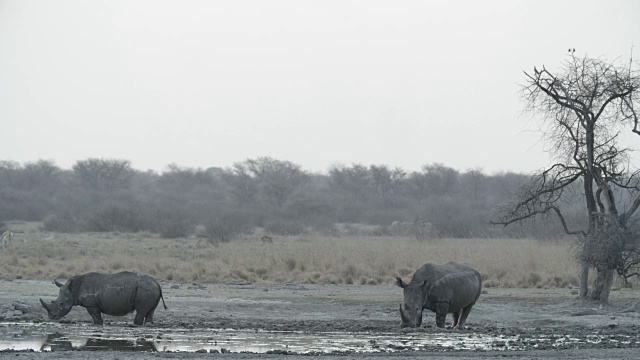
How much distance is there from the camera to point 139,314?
1867 cm

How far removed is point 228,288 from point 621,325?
12879 mm

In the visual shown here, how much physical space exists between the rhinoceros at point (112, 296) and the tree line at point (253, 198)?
109 ft

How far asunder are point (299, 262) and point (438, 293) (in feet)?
54.3

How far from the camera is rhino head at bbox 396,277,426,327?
735 inches

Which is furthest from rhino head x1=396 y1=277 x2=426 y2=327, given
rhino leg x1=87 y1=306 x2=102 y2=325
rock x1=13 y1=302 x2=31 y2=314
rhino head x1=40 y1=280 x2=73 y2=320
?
rock x1=13 y1=302 x2=31 y2=314

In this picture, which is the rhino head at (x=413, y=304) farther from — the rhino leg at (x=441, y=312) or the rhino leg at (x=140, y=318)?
the rhino leg at (x=140, y=318)

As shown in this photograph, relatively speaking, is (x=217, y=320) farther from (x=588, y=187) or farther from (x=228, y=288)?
(x=588, y=187)

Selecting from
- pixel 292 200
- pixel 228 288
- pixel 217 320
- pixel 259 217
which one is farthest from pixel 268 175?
pixel 217 320

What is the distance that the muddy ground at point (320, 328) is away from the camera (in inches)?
591

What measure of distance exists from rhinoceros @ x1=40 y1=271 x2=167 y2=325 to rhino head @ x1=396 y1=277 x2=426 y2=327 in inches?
196

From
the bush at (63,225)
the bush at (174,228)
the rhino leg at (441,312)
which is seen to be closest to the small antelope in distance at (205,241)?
the bush at (174,228)

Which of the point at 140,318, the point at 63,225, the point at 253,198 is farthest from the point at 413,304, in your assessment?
the point at 253,198

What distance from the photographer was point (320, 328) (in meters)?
18.9

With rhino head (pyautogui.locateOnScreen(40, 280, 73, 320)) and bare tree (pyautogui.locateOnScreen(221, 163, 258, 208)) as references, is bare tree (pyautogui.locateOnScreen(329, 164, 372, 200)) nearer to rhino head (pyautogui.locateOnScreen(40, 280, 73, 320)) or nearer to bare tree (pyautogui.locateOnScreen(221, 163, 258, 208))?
bare tree (pyautogui.locateOnScreen(221, 163, 258, 208))
